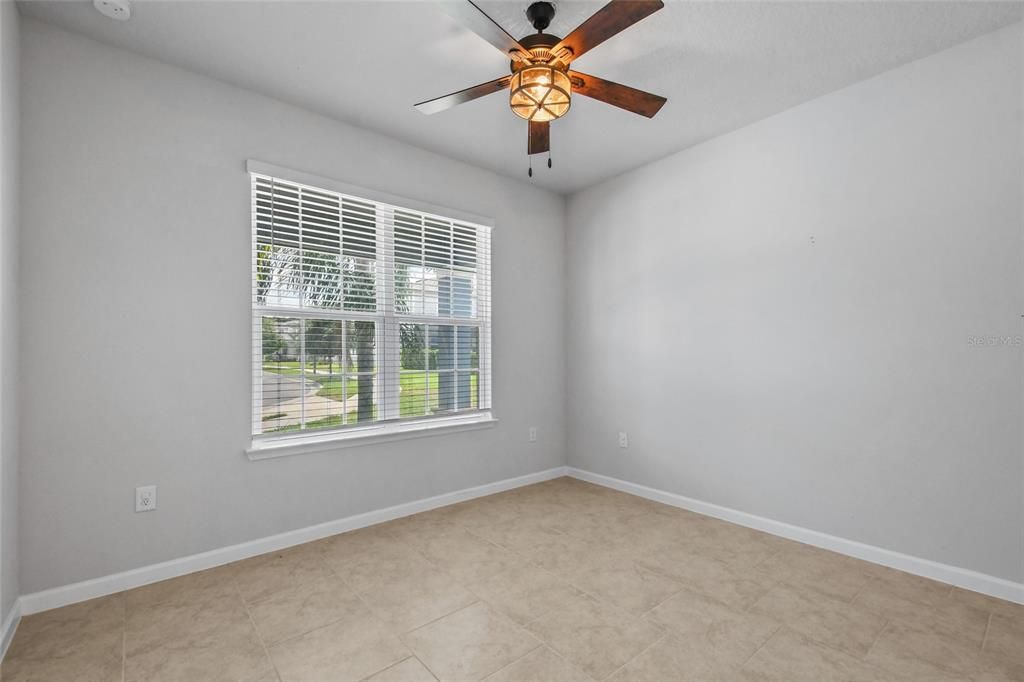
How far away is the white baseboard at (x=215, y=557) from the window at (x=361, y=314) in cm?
58

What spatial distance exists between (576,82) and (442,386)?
232 centimetres

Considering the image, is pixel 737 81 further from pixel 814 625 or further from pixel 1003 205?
pixel 814 625

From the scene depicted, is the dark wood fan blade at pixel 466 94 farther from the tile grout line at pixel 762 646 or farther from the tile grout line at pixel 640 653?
the tile grout line at pixel 762 646

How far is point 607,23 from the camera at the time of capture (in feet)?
5.77

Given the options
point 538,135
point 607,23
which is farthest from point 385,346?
point 607,23

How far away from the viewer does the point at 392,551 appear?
2.80 m

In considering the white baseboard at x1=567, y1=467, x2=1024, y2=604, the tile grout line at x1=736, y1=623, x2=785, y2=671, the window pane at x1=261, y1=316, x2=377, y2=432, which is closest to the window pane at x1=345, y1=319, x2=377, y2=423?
the window pane at x1=261, y1=316, x2=377, y2=432

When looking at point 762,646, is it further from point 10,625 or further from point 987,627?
point 10,625

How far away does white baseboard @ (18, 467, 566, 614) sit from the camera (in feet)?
7.20

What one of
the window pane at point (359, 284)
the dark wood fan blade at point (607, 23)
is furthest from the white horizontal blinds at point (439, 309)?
the dark wood fan blade at point (607, 23)

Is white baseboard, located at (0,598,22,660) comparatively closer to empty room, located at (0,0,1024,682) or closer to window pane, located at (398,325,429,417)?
empty room, located at (0,0,1024,682)

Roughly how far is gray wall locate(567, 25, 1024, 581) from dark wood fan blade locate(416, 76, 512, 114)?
4.62ft

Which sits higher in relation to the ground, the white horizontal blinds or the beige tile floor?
the white horizontal blinds

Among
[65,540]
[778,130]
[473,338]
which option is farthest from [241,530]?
[778,130]
